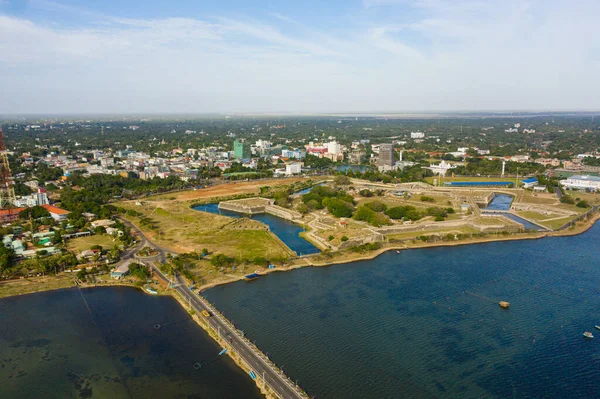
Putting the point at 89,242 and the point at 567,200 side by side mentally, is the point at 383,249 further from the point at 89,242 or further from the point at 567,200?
the point at 567,200

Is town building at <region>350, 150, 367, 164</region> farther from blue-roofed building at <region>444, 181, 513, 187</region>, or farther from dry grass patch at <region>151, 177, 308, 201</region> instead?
blue-roofed building at <region>444, 181, 513, 187</region>

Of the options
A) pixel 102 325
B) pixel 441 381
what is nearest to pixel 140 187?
pixel 102 325

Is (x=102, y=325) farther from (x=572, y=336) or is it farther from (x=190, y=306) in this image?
(x=572, y=336)

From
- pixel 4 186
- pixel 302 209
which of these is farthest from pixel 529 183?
pixel 4 186

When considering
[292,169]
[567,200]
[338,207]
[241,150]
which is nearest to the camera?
[338,207]

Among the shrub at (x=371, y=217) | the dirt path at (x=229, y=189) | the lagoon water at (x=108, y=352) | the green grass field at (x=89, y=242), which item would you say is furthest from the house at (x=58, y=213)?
the shrub at (x=371, y=217)
